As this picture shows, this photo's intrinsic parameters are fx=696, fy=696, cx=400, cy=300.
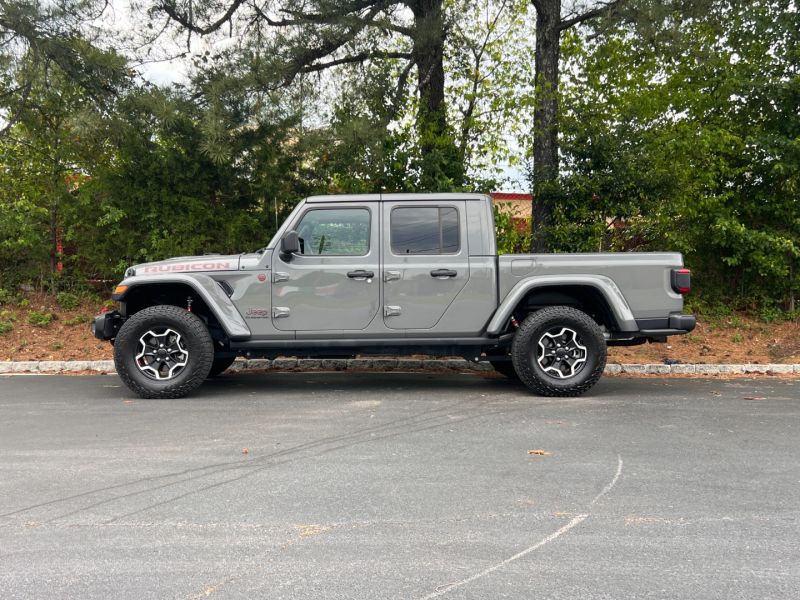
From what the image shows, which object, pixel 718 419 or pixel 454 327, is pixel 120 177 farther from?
pixel 718 419

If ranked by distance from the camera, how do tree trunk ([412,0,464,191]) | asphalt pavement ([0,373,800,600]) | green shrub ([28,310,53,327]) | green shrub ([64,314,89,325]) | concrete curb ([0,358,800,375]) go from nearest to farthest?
asphalt pavement ([0,373,800,600]) → concrete curb ([0,358,800,375]) → tree trunk ([412,0,464,191]) → green shrub ([28,310,53,327]) → green shrub ([64,314,89,325])

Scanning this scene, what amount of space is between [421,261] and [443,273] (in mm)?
268

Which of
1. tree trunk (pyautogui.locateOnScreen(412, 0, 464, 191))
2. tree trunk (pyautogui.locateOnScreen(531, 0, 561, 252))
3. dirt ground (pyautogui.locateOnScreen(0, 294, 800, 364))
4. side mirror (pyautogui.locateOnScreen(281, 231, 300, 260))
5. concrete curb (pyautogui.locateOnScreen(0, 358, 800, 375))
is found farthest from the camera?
tree trunk (pyautogui.locateOnScreen(531, 0, 561, 252))

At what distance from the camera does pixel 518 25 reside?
1705 centimetres

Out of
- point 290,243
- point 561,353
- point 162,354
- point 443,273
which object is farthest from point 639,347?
point 162,354

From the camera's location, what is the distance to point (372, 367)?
956 centimetres

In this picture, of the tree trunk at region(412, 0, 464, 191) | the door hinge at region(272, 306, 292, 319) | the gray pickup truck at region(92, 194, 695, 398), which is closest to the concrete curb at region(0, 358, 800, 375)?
the gray pickup truck at region(92, 194, 695, 398)

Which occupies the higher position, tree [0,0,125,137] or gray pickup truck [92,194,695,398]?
tree [0,0,125,137]

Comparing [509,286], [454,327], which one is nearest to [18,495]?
[454,327]

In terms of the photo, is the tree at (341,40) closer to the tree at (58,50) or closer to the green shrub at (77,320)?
the tree at (58,50)

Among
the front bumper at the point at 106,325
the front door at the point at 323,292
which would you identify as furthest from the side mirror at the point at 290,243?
the front bumper at the point at 106,325

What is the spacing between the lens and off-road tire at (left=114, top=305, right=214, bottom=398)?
23.4 ft

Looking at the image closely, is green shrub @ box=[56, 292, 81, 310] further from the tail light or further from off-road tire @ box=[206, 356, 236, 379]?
the tail light

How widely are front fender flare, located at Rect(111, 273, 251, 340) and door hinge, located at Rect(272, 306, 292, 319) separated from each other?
319 millimetres
